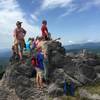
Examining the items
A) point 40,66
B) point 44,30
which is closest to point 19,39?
point 44,30

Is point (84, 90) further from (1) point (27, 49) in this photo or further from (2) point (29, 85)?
(1) point (27, 49)

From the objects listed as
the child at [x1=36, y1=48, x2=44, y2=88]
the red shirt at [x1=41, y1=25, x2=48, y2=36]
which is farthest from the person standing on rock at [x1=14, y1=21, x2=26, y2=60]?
the child at [x1=36, y1=48, x2=44, y2=88]

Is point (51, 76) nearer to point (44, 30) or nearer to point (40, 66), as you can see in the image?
point (40, 66)

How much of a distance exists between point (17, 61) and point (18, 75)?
206 centimetres

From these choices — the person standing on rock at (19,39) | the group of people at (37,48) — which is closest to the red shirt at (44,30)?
the group of people at (37,48)

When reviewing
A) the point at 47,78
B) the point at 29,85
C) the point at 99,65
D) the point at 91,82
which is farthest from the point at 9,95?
the point at 99,65

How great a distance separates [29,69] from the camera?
27.7 m

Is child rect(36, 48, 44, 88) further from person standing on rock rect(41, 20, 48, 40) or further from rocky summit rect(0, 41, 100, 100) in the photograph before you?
person standing on rock rect(41, 20, 48, 40)

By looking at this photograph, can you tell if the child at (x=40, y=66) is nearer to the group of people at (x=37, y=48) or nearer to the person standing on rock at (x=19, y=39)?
the group of people at (x=37, y=48)

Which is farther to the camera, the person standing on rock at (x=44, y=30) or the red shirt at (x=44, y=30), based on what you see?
the red shirt at (x=44, y=30)

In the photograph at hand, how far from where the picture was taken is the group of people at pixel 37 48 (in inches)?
955

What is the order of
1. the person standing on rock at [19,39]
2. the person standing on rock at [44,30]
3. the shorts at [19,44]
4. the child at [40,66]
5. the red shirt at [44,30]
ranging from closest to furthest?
the child at [40,66], the person standing on rock at [19,39], the shorts at [19,44], the person standing on rock at [44,30], the red shirt at [44,30]

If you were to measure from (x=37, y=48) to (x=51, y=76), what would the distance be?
133 inches

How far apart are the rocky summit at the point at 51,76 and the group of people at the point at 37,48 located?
0.83 m
